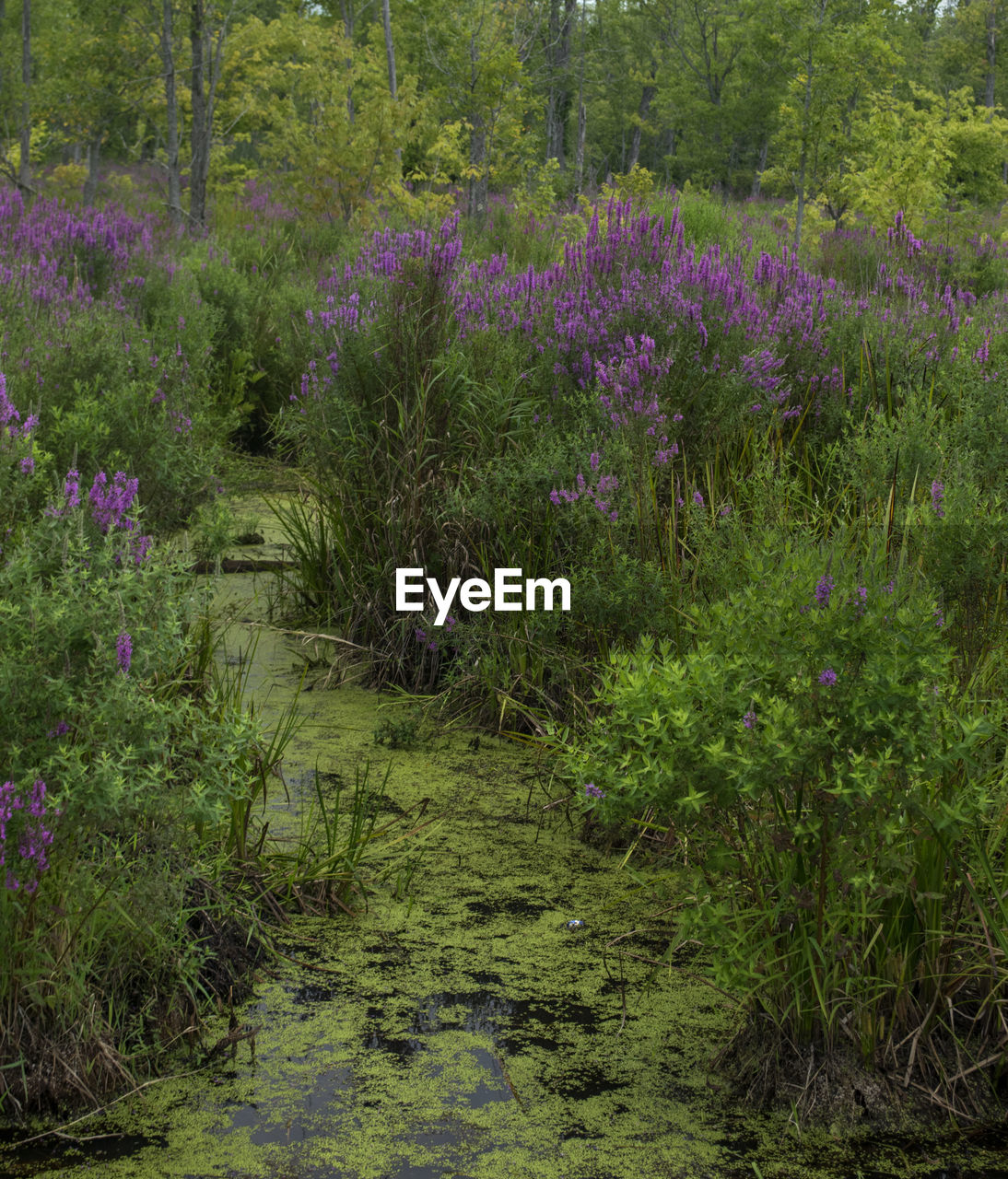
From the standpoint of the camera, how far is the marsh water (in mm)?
2117

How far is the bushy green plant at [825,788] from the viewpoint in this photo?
7.23 ft

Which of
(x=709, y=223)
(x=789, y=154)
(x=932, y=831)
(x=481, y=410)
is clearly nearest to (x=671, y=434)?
(x=481, y=410)

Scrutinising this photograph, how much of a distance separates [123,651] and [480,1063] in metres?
1.09

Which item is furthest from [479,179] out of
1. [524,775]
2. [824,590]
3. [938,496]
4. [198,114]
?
[824,590]

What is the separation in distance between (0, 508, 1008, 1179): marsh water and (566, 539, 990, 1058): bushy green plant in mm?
273

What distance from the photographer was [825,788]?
2230 mm

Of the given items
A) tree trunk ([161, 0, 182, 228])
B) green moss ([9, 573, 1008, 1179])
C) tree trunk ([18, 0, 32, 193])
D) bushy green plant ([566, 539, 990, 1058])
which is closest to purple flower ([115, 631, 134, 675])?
green moss ([9, 573, 1008, 1179])

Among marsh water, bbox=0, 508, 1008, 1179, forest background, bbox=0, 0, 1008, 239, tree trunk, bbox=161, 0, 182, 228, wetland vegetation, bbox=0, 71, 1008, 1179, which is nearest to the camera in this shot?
marsh water, bbox=0, 508, 1008, 1179

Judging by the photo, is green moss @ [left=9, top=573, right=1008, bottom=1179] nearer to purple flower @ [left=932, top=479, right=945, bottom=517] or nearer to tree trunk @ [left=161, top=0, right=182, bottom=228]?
purple flower @ [left=932, top=479, right=945, bottom=517]

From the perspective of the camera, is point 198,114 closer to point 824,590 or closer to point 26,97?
point 26,97

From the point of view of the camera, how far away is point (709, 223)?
1023 centimetres

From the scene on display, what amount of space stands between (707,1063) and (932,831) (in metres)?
0.67

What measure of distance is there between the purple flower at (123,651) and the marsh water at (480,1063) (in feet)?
2.62

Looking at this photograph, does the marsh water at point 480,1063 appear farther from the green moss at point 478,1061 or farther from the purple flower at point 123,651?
the purple flower at point 123,651
